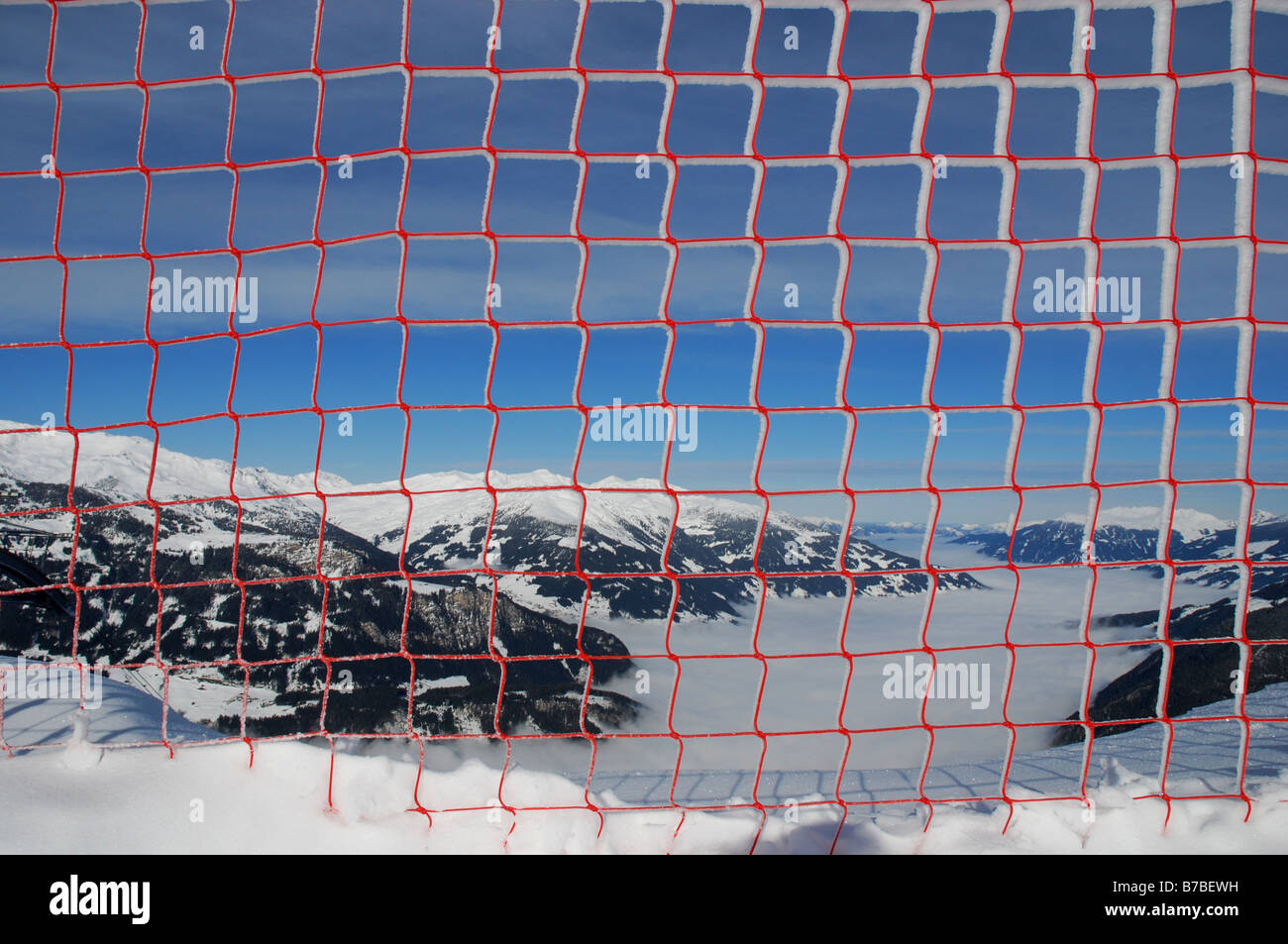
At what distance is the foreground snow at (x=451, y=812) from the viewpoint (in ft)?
6.37

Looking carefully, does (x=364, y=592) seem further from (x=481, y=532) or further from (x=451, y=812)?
(x=451, y=812)

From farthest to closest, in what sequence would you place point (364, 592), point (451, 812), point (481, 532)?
1. point (481, 532)
2. point (364, 592)
3. point (451, 812)

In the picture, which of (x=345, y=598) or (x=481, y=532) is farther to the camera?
(x=481, y=532)

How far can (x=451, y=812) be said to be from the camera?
6.72 feet

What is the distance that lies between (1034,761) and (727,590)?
4610 inches

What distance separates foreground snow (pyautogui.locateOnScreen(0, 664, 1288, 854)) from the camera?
194 cm

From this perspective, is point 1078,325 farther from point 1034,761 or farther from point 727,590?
point 727,590

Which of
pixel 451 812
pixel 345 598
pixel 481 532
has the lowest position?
pixel 481 532

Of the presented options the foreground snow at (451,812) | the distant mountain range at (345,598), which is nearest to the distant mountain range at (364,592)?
the distant mountain range at (345,598)

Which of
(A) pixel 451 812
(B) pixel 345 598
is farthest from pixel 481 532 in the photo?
(A) pixel 451 812

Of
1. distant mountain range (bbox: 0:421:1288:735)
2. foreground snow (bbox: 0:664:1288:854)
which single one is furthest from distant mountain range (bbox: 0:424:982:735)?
foreground snow (bbox: 0:664:1288:854)

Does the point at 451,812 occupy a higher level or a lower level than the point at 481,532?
higher

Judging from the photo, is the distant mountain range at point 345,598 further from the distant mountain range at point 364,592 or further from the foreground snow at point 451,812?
the foreground snow at point 451,812

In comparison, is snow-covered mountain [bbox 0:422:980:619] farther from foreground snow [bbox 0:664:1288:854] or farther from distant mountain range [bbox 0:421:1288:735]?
foreground snow [bbox 0:664:1288:854]
